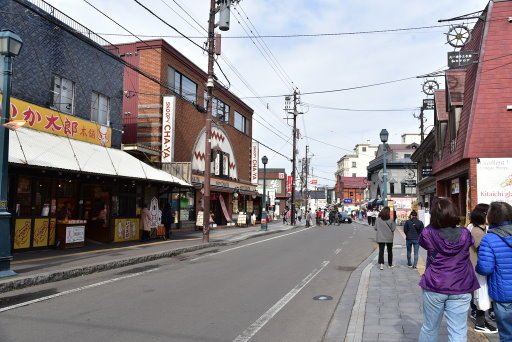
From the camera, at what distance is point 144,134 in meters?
24.2

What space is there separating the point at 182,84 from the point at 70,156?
13.7 metres

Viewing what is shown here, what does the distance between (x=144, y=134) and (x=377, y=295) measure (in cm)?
1815

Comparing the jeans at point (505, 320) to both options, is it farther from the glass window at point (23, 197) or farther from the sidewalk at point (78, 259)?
the glass window at point (23, 197)

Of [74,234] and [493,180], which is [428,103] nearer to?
[493,180]

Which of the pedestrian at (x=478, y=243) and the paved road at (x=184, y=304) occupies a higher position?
the pedestrian at (x=478, y=243)

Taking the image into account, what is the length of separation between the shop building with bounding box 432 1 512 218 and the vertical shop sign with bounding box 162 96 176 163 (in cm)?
1353

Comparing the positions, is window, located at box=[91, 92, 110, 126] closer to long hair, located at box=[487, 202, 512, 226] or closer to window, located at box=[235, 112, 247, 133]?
long hair, located at box=[487, 202, 512, 226]

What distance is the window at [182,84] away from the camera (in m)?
25.6

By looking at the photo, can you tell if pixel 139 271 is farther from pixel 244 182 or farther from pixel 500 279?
pixel 244 182

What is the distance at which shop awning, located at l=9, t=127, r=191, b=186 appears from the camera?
12406mm

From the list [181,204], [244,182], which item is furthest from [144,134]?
[244,182]

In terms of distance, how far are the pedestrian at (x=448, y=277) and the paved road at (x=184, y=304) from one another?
2290 mm

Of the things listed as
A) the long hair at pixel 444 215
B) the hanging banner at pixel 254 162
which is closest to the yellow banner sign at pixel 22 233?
the long hair at pixel 444 215

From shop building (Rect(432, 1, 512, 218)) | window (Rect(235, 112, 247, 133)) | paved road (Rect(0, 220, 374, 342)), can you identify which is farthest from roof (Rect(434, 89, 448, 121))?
window (Rect(235, 112, 247, 133))
